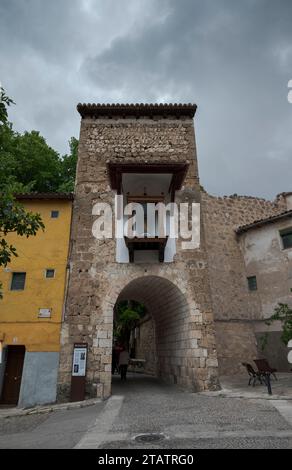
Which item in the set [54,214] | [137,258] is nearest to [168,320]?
[137,258]

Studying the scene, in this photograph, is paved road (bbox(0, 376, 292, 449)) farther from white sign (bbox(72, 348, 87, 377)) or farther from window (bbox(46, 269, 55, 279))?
window (bbox(46, 269, 55, 279))

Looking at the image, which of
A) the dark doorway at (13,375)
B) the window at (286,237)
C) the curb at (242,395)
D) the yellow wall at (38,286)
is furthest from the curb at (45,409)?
the window at (286,237)

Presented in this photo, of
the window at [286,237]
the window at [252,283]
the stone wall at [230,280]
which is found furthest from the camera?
the window at [252,283]

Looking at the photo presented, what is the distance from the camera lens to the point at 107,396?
374 inches

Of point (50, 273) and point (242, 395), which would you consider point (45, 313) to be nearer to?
point (50, 273)

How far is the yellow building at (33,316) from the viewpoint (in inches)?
374

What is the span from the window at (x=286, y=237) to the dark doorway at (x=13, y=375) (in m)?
11.9

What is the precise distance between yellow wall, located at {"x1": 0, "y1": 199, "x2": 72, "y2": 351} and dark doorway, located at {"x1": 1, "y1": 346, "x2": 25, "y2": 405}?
0.61 m

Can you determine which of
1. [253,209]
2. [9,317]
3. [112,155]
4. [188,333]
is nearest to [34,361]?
[9,317]

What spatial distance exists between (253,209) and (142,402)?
12.7 m

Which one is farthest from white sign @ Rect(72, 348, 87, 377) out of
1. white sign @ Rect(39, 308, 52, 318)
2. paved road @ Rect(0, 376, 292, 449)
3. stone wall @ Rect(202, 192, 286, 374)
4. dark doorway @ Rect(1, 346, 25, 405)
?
stone wall @ Rect(202, 192, 286, 374)

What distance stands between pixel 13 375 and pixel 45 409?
2.34 m

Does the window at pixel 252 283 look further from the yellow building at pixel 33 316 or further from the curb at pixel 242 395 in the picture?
the yellow building at pixel 33 316

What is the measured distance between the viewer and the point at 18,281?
1059cm
